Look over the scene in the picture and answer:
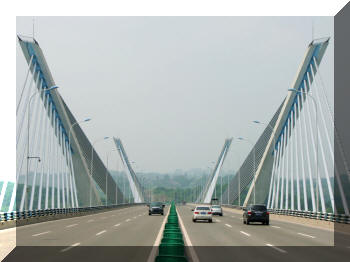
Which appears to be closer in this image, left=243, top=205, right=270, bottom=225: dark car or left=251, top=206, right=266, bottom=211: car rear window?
left=243, top=205, right=270, bottom=225: dark car

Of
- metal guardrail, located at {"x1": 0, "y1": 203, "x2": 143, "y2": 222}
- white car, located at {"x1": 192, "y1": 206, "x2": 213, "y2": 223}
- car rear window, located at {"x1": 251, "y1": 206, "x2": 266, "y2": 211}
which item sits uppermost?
car rear window, located at {"x1": 251, "y1": 206, "x2": 266, "y2": 211}

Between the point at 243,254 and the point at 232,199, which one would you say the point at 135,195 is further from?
the point at 243,254

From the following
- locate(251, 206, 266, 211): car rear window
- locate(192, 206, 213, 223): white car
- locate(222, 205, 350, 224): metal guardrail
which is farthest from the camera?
locate(192, 206, 213, 223): white car

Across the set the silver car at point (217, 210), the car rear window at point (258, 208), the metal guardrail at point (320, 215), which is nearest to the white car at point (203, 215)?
the car rear window at point (258, 208)

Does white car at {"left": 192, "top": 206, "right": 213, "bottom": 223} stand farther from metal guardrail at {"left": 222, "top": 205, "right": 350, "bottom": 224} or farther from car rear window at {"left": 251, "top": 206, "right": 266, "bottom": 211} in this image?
metal guardrail at {"left": 222, "top": 205, "right": 350, "bottom": 224}

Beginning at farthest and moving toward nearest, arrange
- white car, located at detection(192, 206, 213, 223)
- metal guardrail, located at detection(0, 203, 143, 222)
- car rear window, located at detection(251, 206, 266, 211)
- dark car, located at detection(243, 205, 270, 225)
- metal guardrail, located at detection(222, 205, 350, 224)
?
1. white car, located at detection(192, 206, 213, 223)
2. car rear window, located at detection(251, 206, 266, 211)
3. dark car, located at detection(243, 205, 270, 225)
4. metal guardrail, located at detection(222, 205, 350, 224)
5. metal guardrail, located at detection(0, 203, 143, 222)

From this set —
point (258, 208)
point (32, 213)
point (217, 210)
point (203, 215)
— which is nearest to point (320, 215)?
point (258, 208)

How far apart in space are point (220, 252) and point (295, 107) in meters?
41.8

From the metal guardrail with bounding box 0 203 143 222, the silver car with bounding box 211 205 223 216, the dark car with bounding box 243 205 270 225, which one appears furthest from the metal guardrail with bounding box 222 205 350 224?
the metal guardrail with bounding box 0 203 143 222

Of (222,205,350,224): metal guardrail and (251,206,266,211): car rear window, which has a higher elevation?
(251,206,266,211): car rear window

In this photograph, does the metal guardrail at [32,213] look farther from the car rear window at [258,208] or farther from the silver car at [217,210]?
the car rear window at [258,208]

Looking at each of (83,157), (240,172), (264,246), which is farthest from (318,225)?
(240,172)

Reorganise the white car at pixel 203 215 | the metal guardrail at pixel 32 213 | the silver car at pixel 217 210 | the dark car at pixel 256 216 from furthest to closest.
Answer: the silver car at pixel 217 210
the white car at pixel 203 215
the dark car at pixel 256 216
the metal guardrail at pixel 32 213

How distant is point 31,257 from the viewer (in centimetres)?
1419
